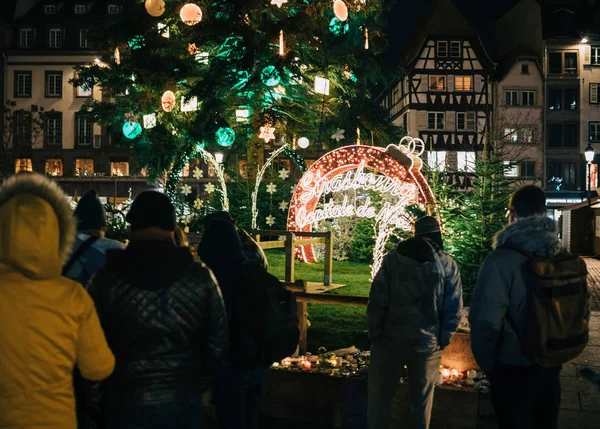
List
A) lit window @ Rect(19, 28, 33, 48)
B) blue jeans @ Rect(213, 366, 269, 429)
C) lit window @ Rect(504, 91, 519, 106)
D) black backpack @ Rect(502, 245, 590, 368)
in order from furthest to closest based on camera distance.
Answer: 1. lit window @ Rect(19, 28, 33, 48)
2. lit window @ Rect(504, 91, 519, 106)
3. blue jeans @ Rect(213, 366, 269, 429)
4. black backpack @ Rect(502, 245, 590, 368)

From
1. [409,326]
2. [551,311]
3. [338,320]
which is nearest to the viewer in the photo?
[551,311]

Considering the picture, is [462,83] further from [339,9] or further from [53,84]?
[339,9]

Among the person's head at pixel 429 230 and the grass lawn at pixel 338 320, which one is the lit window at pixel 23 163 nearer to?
the grass lawn at pixel 338 320

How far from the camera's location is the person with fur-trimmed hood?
388 cm

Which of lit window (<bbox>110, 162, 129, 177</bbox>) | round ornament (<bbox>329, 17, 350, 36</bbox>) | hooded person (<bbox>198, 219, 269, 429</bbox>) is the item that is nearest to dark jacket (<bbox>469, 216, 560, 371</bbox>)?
hooded person (<bbox>198, 219, 269, 429</bbox>)

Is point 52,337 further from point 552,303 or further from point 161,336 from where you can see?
point 552,303

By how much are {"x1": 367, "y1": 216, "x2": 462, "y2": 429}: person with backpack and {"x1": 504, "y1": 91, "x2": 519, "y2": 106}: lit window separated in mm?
48944

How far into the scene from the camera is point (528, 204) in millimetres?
4102

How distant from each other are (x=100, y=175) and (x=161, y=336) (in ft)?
173

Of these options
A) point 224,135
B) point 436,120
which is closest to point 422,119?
point 436,120

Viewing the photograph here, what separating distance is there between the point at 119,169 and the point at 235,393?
5203 centimetres

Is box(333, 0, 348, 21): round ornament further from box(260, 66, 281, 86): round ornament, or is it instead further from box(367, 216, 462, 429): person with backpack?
box(367, 216, 462, 429): person with backpack

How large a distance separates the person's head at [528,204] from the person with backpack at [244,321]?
1494 mm

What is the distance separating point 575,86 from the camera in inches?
2025
